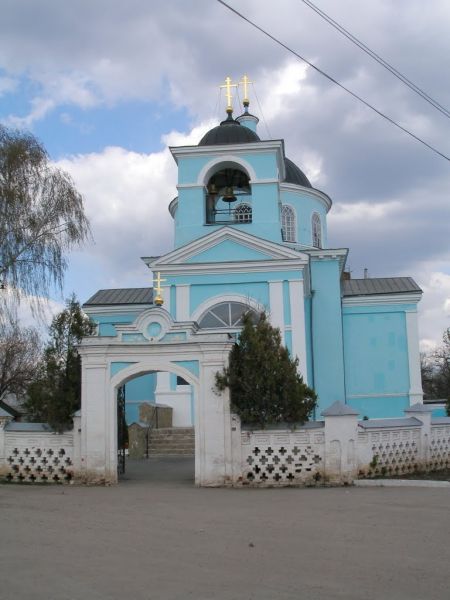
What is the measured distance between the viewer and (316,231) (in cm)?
3122

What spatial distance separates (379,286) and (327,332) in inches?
141

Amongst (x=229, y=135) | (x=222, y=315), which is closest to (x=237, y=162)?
(x=229, y=135)

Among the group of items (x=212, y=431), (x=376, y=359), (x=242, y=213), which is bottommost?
(x=212, y=431)

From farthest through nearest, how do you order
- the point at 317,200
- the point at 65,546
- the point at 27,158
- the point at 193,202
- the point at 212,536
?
the point at 317,200, the point at 193,202, the point at 27,158, the point at 212,536, the point at 65,546

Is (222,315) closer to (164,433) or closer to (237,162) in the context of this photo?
(164,433)

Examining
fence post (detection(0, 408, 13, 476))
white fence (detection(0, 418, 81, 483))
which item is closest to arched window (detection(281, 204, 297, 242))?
white fence (detection(0, 418, 81, 483))

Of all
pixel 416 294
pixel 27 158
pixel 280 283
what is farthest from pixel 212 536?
pixel 416 294

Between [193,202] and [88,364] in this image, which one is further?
[193,202]

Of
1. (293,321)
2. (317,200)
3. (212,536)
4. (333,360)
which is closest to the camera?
(212,536)

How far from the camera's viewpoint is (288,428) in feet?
45.9

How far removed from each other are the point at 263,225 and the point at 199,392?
10.0 metres

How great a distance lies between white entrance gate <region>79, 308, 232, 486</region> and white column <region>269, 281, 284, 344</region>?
7.94m

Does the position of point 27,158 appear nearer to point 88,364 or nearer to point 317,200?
point 88,364

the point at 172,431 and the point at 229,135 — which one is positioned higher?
the point at 229,135
